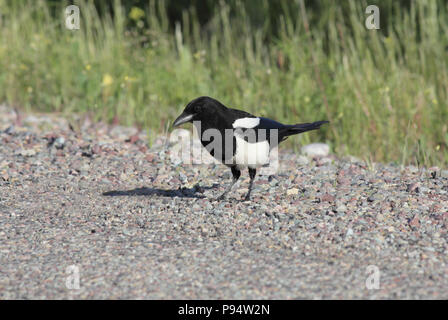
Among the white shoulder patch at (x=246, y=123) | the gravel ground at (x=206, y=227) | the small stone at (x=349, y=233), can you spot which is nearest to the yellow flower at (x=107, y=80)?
the gravel ground at (x=206, y=227)

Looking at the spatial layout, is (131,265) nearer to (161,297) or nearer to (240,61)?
(161,297)

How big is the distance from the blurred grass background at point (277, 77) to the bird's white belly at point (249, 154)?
4.14 ft

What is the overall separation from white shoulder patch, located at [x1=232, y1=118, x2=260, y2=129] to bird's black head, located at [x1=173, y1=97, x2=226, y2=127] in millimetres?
132

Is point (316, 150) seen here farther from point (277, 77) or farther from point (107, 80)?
point (107, 80)

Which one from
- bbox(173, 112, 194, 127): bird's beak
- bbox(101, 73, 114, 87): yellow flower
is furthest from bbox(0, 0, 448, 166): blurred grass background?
bbox(173, 112, 194, 127): bird's beak

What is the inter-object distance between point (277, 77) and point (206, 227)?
302cm

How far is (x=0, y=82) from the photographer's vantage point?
7.19m

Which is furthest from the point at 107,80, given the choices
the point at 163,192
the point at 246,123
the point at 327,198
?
the point at 327,198

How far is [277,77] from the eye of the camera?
6.56m

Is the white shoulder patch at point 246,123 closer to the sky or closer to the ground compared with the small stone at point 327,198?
closer to the sky

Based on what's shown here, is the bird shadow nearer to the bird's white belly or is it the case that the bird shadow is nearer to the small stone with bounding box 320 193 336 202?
the bird's white belly

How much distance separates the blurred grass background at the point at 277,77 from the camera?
5.94 metres

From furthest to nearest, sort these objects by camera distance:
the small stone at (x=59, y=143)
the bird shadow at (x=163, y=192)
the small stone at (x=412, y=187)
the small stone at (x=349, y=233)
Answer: the small stone at (x=59, y=143) → the bird shadow at (x=163, y=192) → the small stone at (x=412, y=187) → the small stone at (x=349, y=233)

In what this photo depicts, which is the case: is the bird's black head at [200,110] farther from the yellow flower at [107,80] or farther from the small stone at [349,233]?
the yellow flower at [107,80]
